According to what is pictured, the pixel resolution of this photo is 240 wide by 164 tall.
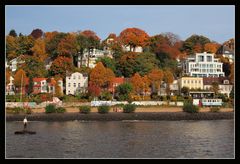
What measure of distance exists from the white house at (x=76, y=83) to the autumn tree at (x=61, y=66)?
6.07 feet

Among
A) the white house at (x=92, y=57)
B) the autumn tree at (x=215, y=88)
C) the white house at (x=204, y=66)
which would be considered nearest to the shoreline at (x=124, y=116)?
the autumn tree at (x=215, y=88)

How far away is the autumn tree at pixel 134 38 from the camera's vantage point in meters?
74.3

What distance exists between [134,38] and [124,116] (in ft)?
95.8

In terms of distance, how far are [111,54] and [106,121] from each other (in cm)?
2875

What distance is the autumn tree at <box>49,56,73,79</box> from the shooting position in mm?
61969

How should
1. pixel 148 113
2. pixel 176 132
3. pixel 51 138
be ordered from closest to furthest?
pixel 51 138 → pixel 176 132 → pixel 148 113

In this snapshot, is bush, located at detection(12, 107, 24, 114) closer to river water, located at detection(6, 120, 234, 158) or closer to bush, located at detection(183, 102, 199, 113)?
river water, located at detection(6, 120, 234, 158)

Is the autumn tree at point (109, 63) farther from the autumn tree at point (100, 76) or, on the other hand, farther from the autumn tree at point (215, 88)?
the autumn tree at point (215, 88)

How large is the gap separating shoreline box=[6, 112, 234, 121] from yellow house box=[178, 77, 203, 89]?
1419 cm

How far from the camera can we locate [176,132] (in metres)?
32.6

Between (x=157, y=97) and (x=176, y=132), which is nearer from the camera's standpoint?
(x=176, y=132)

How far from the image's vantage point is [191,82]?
6397 cm
